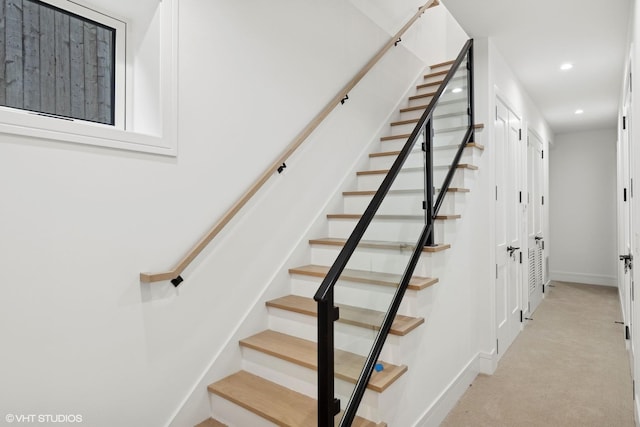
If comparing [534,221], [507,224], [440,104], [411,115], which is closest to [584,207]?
[534,221]

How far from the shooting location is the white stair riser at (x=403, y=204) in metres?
2.01

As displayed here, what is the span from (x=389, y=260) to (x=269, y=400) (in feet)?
3.13

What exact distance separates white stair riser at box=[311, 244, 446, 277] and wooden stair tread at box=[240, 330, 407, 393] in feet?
1.36

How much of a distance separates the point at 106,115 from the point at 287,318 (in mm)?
1509

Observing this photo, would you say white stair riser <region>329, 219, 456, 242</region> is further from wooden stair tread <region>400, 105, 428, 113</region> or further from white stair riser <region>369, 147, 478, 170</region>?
wooden stair tread <region>400, 105, 428, 113</region>

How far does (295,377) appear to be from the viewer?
1.99 metres

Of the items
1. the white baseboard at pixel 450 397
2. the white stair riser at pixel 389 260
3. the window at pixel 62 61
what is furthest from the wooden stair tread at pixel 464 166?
the window at pixel 62 61

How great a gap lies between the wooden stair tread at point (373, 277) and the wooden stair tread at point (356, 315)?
0.14 m

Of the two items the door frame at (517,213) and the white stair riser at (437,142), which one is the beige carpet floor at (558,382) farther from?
the white stair riser at (437,142)

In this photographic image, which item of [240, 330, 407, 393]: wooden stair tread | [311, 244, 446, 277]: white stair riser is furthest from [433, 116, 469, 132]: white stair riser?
[240, 330, 407, 393]: wooden stair tread

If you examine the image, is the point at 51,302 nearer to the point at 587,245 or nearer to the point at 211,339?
the point at 211,339

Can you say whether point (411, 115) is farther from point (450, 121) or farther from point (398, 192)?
point (398, 192)

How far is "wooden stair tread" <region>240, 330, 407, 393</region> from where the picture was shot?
162 cm

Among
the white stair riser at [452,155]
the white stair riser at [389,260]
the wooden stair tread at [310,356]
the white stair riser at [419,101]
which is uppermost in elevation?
the white stair riser at [419,101]
